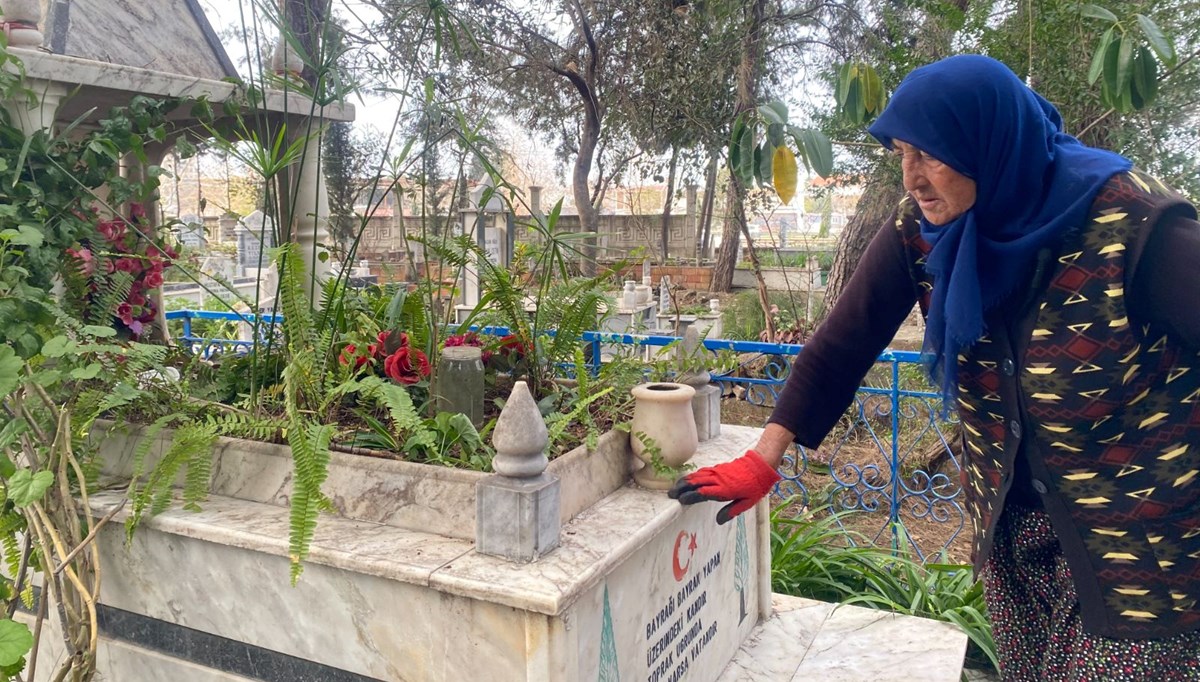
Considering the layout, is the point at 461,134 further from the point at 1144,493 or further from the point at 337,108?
the point at 1144,493

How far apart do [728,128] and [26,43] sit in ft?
29.9

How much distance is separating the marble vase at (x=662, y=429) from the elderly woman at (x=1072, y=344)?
67cm

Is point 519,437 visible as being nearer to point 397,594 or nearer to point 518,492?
point 518,492

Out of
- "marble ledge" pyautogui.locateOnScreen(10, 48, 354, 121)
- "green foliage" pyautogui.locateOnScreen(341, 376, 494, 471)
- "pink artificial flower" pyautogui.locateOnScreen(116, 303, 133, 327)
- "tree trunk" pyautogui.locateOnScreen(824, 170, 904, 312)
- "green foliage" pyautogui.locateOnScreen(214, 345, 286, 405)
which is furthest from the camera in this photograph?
"tree trunk" pyautogui.locateOnScreen(824, 170, 904, 312)

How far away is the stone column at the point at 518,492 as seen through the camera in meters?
1.57

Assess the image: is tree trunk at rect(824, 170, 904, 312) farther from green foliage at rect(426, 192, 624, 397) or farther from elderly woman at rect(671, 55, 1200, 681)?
elderly woman at rect(671, 55, 1200, 681)

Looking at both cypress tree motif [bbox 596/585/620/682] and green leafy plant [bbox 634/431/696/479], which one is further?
green leafy plant [bbox 634/431/696/479]

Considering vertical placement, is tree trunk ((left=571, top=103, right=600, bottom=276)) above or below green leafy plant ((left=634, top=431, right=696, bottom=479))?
above

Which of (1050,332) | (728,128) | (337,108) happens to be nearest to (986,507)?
(1050,332)

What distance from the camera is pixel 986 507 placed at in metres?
1.74

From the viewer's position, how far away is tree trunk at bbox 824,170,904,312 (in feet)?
22.9

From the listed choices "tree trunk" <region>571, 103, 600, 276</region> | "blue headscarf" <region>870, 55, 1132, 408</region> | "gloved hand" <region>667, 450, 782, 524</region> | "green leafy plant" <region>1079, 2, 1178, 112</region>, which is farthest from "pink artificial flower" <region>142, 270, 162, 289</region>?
"tree trunk" <region>571, 103, 600, 276</region>

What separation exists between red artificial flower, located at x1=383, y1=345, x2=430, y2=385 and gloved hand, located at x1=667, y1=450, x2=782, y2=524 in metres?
0.76

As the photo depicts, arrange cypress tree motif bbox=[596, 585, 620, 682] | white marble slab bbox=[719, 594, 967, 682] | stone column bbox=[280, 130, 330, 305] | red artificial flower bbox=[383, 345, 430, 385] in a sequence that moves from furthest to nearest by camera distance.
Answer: stone column bbox=[280, 130, 330, 305] < white marble slab bbox=[719, 594, 967, 682] < red artificial flower bbox=[383, 345, 430, 385] < cypress tree motif bbox=[596, 585, 620, 682]
